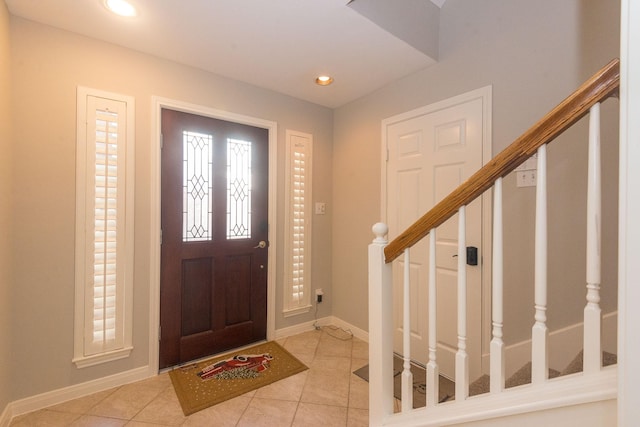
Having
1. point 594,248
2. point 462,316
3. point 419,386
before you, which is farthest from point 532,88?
point 419,386

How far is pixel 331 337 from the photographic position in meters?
2.75

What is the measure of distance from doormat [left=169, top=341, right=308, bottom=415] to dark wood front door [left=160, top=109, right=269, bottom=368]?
0.46 feet

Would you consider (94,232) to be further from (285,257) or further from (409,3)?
(409,3)

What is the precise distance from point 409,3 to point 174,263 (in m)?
2.55

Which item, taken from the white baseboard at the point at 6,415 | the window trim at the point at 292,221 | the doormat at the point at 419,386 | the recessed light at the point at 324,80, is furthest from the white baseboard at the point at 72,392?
the recessed light at the point at 324,80

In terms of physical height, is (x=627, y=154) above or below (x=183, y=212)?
above

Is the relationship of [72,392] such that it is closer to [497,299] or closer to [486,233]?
[497,299]

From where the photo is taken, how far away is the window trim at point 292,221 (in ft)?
8.91

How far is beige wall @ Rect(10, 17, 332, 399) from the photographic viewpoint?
65.2 inches

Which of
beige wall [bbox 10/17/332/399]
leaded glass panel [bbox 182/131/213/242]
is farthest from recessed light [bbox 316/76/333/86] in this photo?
beige wall [bbox 10/17/332/399]

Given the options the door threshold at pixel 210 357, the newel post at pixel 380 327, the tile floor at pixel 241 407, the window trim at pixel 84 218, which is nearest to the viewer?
the newel post at pixel 380 327

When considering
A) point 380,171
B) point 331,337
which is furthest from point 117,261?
point 380,171

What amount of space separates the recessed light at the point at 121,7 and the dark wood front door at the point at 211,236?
619 mm

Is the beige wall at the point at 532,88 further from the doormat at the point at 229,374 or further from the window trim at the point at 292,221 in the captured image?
the doormat at the point at 229,374
